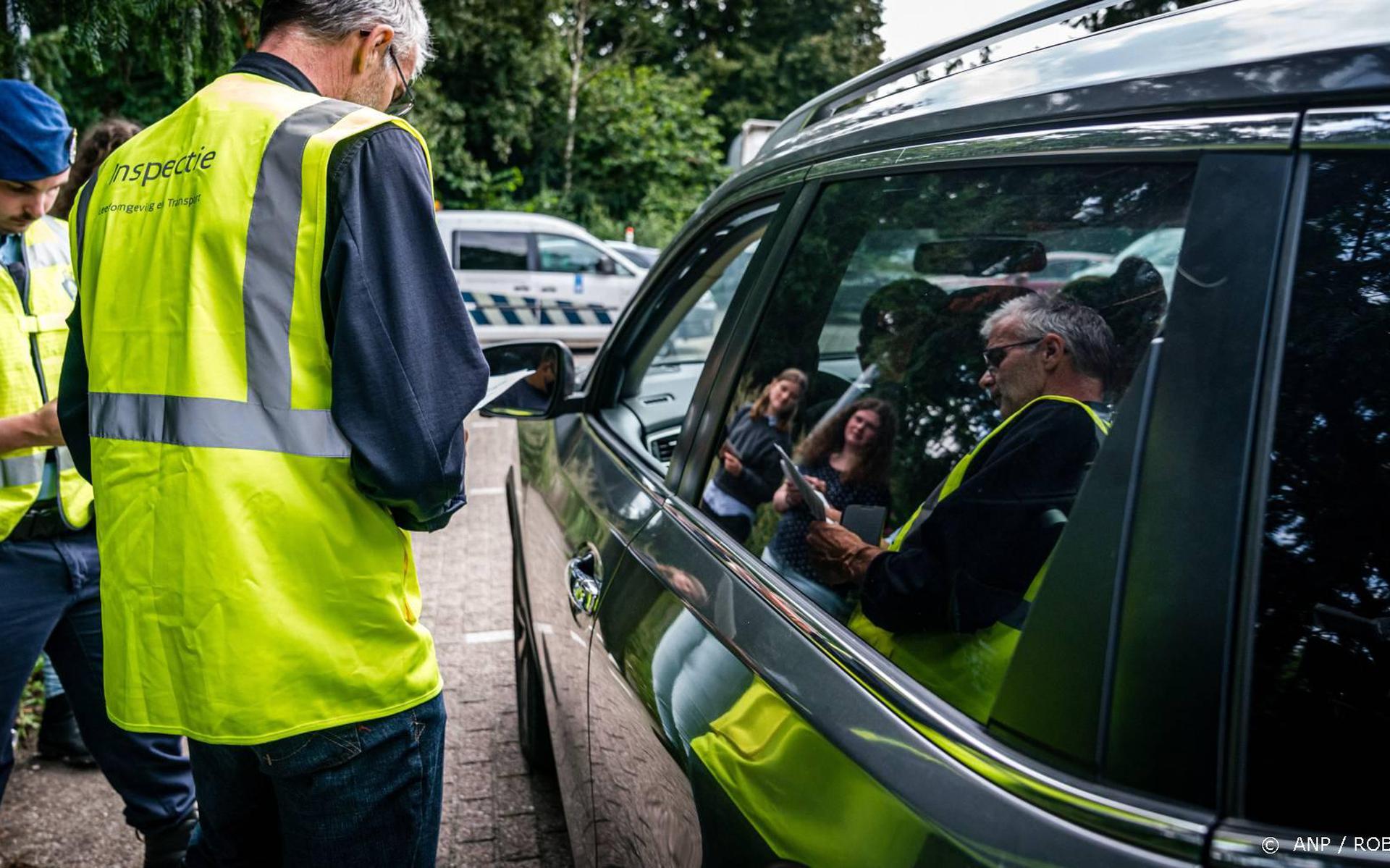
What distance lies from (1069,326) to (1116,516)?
429mm

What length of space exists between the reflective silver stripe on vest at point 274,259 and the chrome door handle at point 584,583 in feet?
2.54

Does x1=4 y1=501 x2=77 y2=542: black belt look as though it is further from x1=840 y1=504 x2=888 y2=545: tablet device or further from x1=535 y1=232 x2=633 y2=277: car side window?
x1=535 y1=232 x2=633 y2=277: car side window

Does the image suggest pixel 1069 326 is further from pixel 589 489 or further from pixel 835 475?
pixel 589 489

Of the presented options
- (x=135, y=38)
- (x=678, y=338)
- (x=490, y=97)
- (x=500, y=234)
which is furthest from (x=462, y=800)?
(x=490, y=97)

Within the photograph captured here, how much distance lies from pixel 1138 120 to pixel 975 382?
22.1 inches

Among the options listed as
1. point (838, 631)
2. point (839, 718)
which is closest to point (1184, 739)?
point (839, 718)

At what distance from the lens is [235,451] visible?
4.52ft

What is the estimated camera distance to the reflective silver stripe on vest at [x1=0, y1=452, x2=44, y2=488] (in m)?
2.24

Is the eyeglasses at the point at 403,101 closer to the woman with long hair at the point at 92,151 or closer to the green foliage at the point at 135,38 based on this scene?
the woman with long hair at the point at 92,151

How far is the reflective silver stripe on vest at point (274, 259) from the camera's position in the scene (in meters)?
1.37

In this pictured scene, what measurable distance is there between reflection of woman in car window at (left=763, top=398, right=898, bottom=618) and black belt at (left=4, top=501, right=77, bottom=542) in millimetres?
1656

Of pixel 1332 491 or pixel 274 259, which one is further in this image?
pixel 274 259

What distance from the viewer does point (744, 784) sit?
1.23 meters

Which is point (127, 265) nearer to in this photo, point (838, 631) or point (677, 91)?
point (838, 631)
